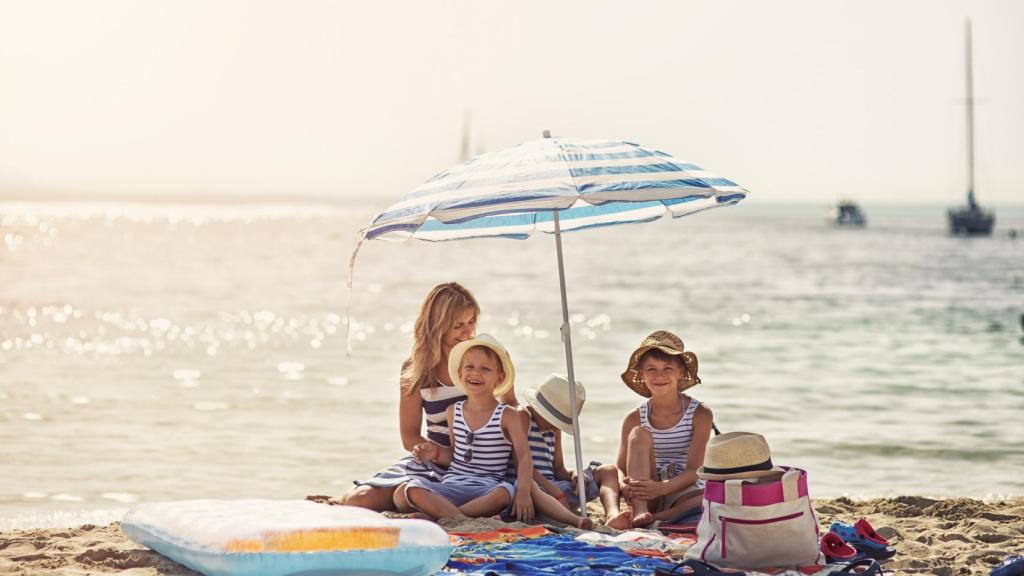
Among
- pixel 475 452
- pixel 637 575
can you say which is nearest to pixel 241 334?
pixel 475 452

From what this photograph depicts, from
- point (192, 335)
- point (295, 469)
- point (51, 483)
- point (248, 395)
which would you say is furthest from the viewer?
point (192, 335)

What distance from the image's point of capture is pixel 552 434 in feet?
20.8

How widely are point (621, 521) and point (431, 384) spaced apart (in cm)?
125

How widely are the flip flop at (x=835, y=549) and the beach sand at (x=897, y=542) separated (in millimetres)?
174

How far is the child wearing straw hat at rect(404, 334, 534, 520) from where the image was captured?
5.85 m

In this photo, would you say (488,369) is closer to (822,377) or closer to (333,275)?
(822,377)

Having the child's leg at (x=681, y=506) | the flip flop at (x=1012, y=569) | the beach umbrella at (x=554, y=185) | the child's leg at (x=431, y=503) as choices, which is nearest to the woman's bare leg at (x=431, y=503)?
the child's leg at (x=431, y=503)

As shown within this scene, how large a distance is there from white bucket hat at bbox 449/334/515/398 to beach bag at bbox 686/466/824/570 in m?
1.44

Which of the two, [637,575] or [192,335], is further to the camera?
[192,335]

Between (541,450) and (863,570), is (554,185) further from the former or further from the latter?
(863,570)

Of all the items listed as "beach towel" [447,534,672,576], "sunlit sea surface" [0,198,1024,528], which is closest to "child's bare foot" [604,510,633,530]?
"beach towel" [447,534,672,576]

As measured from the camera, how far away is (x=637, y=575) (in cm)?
474

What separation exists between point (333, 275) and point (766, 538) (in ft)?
97.9

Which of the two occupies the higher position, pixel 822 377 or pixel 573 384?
pixel 573 384
